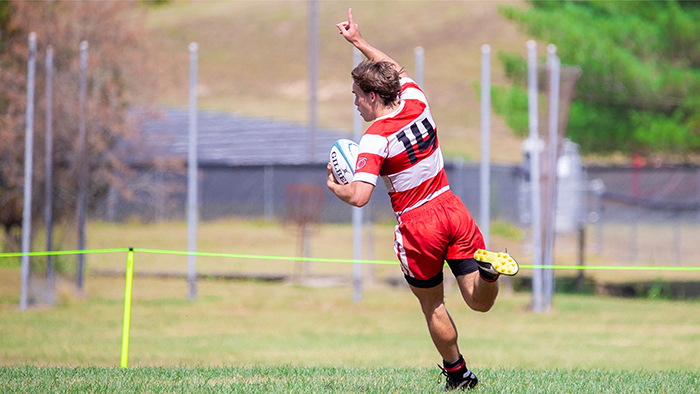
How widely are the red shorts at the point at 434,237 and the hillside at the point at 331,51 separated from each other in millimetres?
46291

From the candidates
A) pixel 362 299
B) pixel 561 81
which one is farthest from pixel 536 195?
pixel 362 299

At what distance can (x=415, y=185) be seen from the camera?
16.8 ft

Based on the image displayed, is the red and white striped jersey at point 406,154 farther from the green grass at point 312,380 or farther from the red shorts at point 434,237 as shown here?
the green grass at point 312,380

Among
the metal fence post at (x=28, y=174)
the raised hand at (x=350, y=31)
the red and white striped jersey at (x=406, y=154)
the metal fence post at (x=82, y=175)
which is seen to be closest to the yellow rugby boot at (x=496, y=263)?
the red and white striped jersey at (x=406, y=154)

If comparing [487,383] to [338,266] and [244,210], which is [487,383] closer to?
[338,266]

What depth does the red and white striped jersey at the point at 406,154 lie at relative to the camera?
4.89 metres

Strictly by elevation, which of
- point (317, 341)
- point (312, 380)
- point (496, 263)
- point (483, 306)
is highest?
point (496, 263)

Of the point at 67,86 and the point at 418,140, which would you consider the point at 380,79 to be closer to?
the point at 418,140

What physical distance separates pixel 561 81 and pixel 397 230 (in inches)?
378

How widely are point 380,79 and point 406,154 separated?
505 mm

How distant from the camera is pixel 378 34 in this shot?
91188 millimetres

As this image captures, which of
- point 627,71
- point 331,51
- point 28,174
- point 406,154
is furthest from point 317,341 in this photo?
point 331,51

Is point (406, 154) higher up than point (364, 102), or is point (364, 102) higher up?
point (364, 102)

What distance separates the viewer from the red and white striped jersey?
4895 millimetres
